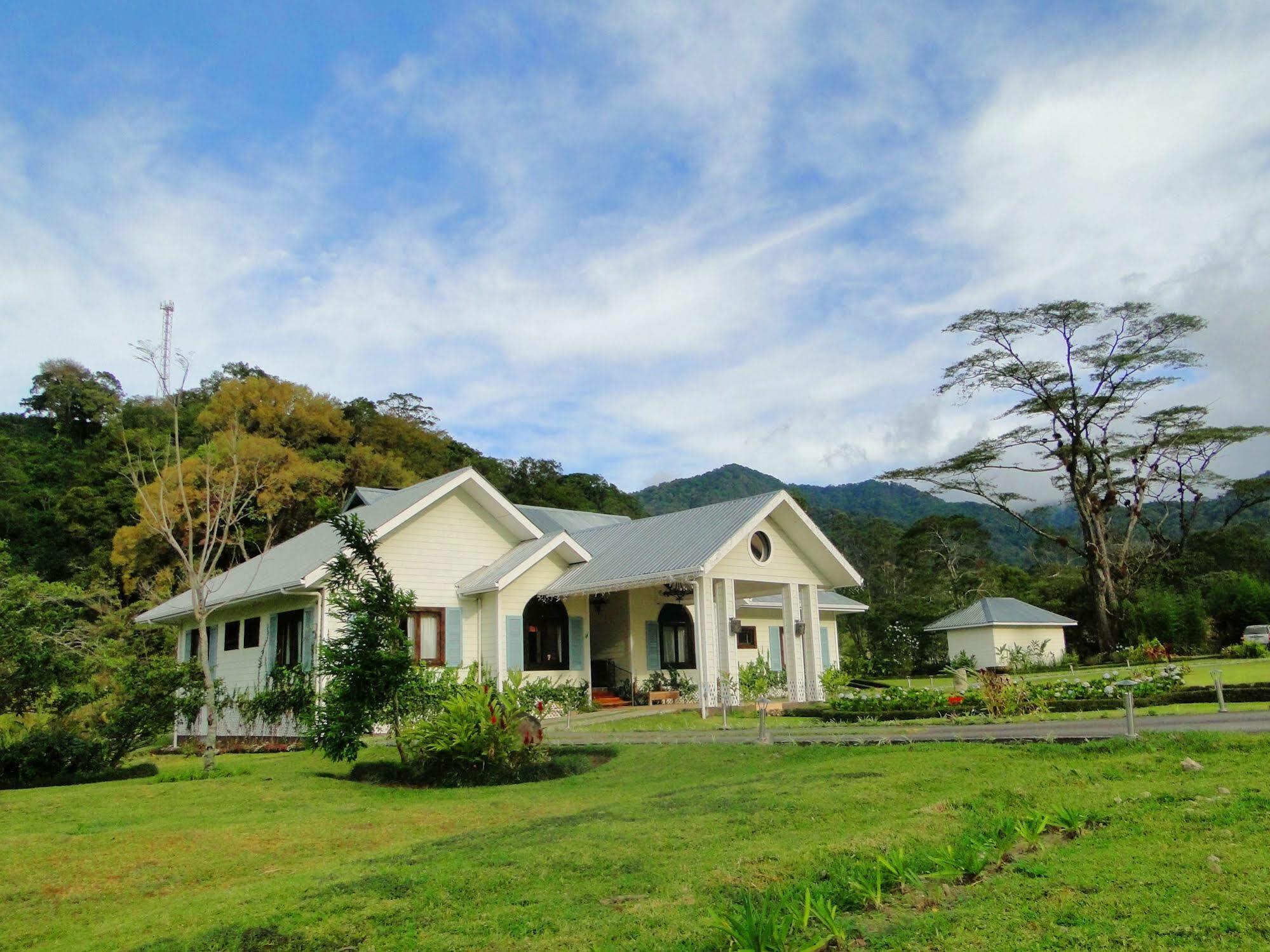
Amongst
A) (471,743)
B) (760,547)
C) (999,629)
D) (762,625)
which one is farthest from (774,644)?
(471,743)

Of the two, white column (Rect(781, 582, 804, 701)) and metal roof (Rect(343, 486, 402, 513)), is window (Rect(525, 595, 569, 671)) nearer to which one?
white column (Rect(781, 582, 804, 701))

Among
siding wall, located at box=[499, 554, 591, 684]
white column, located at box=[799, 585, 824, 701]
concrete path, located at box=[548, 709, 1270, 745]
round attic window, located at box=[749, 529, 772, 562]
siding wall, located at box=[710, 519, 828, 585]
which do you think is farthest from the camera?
white column, located at box=[799, 585, 824, 701]

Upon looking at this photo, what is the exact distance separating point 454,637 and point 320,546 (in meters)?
4.88

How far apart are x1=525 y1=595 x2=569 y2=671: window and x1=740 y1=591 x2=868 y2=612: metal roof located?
6053mm

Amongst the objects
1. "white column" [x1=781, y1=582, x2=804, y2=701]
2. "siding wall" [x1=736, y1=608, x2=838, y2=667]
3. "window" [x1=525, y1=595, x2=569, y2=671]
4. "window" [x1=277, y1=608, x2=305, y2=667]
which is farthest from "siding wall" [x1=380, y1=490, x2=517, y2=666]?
"siding wall" [x1=736, y1=608, x2=838, y2=667]

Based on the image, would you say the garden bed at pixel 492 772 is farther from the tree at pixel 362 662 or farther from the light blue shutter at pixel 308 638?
the light blue shutter at pixel 308 638

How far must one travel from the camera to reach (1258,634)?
117 ft

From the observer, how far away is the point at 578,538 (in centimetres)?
2653

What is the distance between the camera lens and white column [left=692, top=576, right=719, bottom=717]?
1981 centimetres

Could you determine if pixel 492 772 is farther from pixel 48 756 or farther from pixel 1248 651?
pixel 1248 651

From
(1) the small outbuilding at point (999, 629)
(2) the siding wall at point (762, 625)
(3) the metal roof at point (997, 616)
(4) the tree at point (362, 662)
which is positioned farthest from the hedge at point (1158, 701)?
(3) the metal roof at point (997, 616)

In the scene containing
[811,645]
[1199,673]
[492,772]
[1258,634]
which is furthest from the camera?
[1258,634]

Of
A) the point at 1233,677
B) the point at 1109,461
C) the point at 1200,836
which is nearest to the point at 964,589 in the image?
the point at 1109,461

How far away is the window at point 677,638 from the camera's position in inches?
974
